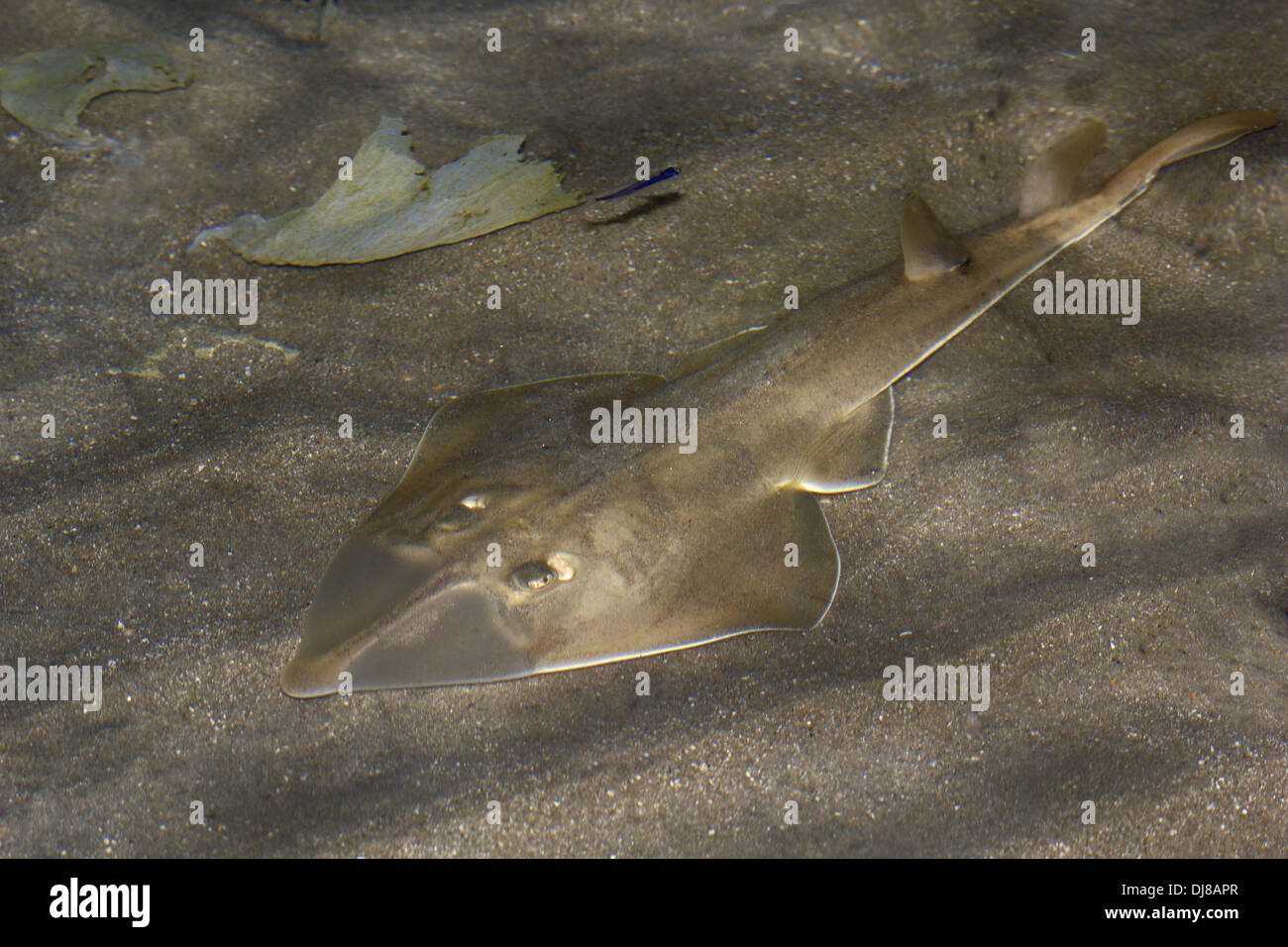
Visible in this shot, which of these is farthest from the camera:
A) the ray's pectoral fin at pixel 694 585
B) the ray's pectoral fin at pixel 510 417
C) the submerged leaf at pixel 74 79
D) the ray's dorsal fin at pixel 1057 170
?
the submerged leaf at pixel 74 79

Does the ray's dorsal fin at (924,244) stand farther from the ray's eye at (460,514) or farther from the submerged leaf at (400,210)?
the ray's eye at (460,514)

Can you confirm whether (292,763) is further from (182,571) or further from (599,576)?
(599,576)

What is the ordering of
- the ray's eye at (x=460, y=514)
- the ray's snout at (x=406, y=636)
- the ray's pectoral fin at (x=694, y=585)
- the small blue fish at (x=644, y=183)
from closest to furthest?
1. the ray's snout at (x=406, y=636)
2. the ray's pectoral fin at (x=694, y=585)
3. the ray's eye at (x=460, y=514)
4. the small blue fish at (x=644, y=183)

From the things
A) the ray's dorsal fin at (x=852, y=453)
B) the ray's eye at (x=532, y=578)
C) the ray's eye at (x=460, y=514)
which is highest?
the ray's dorsal fin at (x=852, y=453)

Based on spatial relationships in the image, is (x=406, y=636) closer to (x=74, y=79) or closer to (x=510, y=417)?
(x=510, y=417)

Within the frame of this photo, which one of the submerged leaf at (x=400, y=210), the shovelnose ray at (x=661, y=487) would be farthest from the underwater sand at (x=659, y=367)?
the shovelnose ray at (x=661, y=487)

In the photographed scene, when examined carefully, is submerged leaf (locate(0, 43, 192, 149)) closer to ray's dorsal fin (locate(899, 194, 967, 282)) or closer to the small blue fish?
the small blue fish

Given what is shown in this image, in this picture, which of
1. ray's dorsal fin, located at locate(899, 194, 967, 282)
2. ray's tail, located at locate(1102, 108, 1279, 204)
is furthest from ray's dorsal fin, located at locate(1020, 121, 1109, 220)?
ray's dorsal fin, located at locate(899, 194, 967, 282)

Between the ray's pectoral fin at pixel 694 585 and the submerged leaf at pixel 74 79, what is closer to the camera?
the ray's pectoral fin at pixel 694 585

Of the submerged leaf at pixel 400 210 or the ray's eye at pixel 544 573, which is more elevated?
the submerged leaf at pixel 400 210
